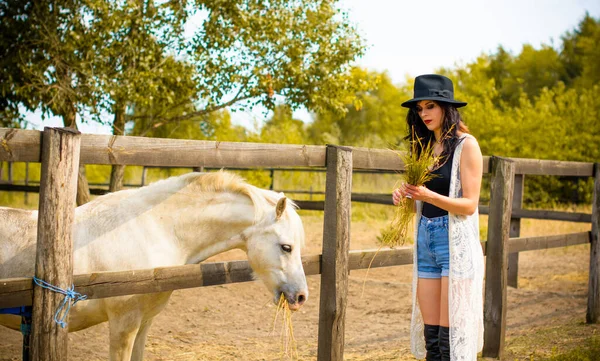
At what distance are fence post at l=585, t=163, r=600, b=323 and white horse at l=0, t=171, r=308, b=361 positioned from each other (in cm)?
419

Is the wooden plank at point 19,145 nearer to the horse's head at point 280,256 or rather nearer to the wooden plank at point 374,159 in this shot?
the horse's head at point 280,256

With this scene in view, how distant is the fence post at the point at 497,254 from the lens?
4758 millimetres

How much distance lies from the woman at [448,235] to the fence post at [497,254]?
1726mm

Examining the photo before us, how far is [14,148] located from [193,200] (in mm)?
1235

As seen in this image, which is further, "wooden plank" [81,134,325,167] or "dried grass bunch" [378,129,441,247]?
"dried grass bunch" [378,129,441,247]

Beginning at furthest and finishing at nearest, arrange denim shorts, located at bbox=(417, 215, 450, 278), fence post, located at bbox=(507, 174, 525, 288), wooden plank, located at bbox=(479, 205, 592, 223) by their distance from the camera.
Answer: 1. fence post, located at bbox=(507, 174, 525, 288)
2. wooden plank, located at bbox=(479, 205, 592, 223)
3. denim shorts, located at bbox=(417, 215, 450, 278)

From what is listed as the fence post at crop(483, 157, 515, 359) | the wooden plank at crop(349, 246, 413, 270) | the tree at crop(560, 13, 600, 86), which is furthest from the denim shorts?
the tree at crop(560, 13, 600, 86)

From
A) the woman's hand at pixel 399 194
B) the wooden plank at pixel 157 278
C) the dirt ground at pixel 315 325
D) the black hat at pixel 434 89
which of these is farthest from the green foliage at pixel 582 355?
the black hat at pixel 434 89

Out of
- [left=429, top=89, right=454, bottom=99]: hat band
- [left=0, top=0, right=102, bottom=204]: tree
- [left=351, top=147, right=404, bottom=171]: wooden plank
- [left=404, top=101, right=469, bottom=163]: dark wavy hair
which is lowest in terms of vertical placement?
[left=351, top=147, right=404, bottom=171]: wooden plank

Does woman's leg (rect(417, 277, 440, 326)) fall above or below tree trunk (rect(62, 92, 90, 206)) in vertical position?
below

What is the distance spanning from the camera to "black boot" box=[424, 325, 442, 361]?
121 inches

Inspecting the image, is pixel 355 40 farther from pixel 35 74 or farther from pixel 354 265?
pixel 354 265

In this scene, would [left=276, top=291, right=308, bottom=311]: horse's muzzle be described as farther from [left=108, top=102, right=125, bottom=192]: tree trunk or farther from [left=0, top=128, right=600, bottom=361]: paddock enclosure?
[left=108, top=102, right=125, bottom=192]: tree trunk

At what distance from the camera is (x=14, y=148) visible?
2.40 metres
